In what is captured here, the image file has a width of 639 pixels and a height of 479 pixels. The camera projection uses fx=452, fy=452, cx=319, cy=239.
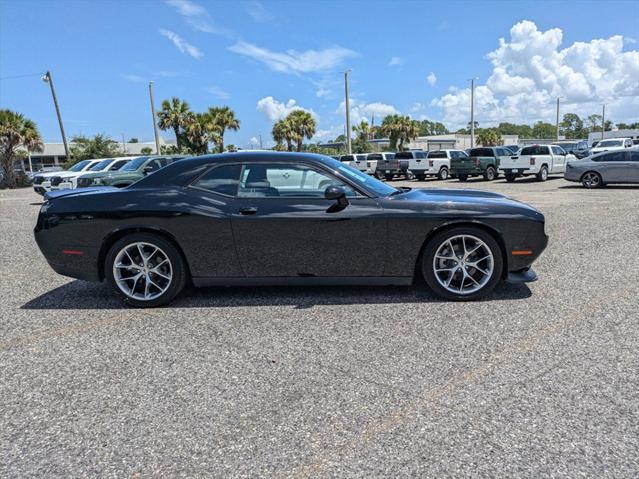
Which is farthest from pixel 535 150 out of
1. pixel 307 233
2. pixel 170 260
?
pixel 170 260

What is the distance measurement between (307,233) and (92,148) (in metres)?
37.1

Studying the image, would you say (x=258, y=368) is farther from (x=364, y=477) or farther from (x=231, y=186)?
(x=231, y=186)

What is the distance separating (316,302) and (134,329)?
163 cm

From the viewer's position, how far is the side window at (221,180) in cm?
432

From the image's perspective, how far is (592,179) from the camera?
54.6ft

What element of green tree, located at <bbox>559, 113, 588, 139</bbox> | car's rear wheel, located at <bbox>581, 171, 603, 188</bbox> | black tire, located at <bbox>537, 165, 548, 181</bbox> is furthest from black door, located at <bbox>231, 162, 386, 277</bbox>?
green tree, located at <bbox>559, 113, 588, 139</bbox>

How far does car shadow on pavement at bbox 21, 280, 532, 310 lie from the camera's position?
172 inches

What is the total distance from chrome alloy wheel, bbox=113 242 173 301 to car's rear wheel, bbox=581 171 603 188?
16982 millimetres

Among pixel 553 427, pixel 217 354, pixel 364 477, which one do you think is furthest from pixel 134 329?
pixel 553 427

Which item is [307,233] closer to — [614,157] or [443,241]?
[443,241]

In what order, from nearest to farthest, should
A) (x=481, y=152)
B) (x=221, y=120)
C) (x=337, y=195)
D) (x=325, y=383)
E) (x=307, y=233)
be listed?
(x=325, y=383) → (x=337, y=195) → (x=307, y=233) → (x=481, y=152) → (x=221, y=120)

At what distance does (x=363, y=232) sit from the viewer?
418cm

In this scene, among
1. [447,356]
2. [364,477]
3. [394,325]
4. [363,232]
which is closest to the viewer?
[364,477]

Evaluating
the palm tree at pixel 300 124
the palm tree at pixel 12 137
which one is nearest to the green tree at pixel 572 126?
the palm tree at pixel 300 124
